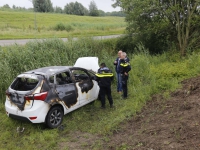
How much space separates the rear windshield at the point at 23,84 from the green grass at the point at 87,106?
3.69ft

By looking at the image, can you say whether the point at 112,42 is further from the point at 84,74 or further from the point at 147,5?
the point at 84,74

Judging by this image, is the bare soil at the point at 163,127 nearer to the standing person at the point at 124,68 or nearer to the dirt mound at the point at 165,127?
the dirt mound at the point at 165,127

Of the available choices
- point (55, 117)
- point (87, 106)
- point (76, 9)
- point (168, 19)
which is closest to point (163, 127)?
point (55, 117)

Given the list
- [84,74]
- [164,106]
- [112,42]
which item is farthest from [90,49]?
[164,106]

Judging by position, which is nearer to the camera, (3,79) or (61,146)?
(61,146)

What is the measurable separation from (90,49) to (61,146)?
26.5ft

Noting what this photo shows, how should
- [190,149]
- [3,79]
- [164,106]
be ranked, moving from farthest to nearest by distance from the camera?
1. [3,79]
2. [164,106]
3. [190,149]

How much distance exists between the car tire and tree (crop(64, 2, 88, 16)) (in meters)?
83.3

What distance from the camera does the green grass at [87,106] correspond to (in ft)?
18.6

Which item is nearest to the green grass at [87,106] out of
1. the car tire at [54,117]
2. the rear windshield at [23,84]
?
the car tire at [54,117]

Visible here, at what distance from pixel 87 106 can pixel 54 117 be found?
70.1 inches

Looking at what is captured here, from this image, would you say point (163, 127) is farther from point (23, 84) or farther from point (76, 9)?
point (76, 9)

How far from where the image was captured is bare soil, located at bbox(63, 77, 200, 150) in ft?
13.6

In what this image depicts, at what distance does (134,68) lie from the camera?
10.2 m
